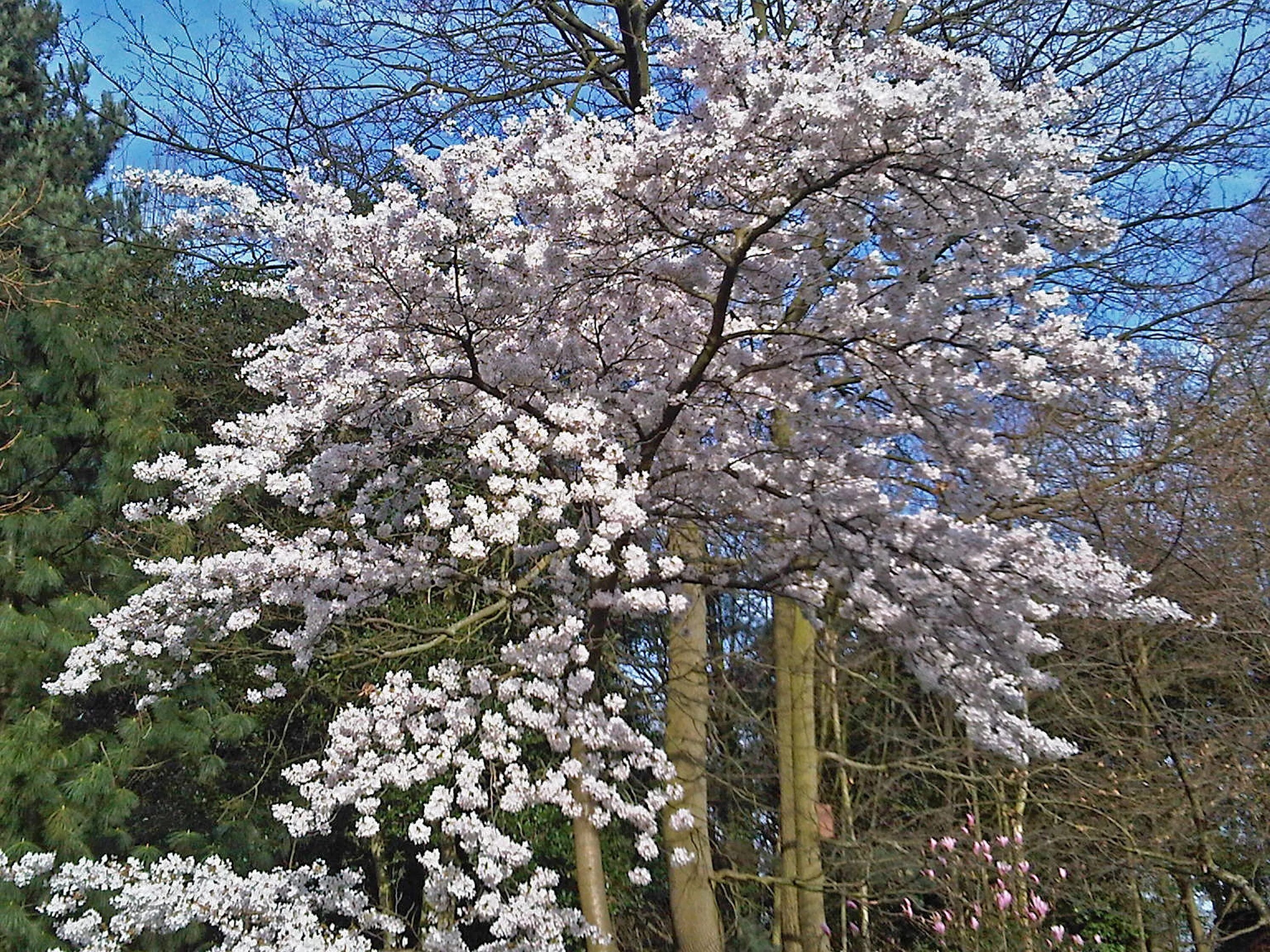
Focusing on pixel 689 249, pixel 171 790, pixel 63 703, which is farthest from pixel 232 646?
pixel 689 249

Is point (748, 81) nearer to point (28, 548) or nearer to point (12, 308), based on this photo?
point (28, 548)

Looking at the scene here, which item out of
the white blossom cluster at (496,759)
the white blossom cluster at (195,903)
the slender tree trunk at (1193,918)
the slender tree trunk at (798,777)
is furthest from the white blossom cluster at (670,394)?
the slender tree trunk at (1193,918)

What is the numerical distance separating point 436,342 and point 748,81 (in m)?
1.53

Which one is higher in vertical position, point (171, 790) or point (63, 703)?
point (63, 703)

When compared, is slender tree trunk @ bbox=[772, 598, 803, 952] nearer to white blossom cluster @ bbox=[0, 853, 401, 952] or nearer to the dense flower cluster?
the dense flower cluster

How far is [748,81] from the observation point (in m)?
3.29

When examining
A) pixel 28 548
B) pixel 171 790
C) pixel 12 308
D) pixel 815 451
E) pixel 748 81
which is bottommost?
pixel 171 790

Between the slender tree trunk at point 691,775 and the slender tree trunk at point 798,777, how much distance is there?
0.72 meters

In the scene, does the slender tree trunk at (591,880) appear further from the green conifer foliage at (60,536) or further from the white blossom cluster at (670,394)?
the green conifer foliage at (60,536)

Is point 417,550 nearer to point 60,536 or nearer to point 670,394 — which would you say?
point 670,394

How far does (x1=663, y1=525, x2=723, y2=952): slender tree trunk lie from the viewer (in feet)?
18.9

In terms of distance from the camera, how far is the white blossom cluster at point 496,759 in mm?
3656

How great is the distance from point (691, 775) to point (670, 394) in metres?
2.81

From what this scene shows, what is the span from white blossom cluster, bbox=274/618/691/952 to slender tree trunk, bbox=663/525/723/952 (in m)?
1.40
